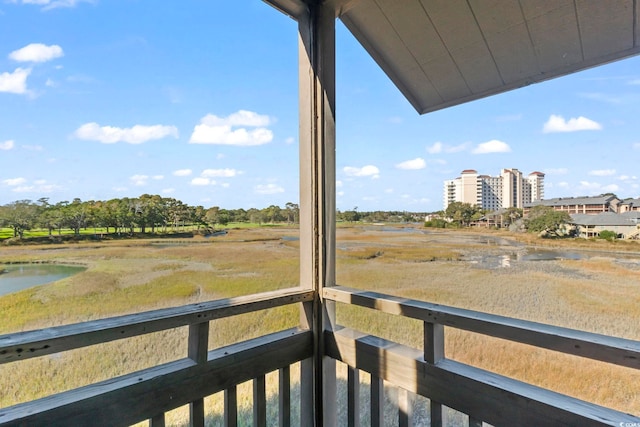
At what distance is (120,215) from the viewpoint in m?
1.23

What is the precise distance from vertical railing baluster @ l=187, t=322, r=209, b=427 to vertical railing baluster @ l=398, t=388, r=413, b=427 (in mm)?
742

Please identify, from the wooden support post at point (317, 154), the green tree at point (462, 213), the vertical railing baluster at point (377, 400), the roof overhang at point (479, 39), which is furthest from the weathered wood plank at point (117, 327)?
the roof overhang at point (479, 39)

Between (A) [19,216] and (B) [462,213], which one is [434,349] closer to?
(B) [462,213]

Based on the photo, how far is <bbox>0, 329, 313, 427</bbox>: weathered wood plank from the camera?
94 centimetres

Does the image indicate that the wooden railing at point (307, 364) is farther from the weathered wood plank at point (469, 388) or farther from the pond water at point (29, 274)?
the pond water at point (29, 274)

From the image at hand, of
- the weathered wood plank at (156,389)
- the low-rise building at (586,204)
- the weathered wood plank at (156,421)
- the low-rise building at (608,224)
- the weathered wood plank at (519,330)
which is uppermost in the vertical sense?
the low-rise building at (586,204)

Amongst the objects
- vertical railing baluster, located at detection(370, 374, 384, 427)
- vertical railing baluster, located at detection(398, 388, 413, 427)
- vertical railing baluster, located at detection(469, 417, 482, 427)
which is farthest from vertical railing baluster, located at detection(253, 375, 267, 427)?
vertical railing baluster, located at detection(469, 417, 482, 427)

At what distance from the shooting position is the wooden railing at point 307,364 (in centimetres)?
92

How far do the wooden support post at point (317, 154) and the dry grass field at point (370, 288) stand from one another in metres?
0.08

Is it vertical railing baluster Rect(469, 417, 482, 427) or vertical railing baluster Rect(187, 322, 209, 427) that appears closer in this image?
vertical railing baluster Rect(469, 417, 482, 427)

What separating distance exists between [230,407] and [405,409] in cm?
67

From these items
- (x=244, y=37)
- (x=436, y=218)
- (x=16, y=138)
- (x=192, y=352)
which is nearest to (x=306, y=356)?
(x=192, y=352)

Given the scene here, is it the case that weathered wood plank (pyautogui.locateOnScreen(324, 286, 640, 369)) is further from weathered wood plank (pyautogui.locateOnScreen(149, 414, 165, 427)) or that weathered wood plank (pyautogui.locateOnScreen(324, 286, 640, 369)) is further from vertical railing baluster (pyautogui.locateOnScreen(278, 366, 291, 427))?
weathered wood plank (pyautogui.locateOnScreen(149, 414, 165, 427))

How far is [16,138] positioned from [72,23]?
16.8 inches
